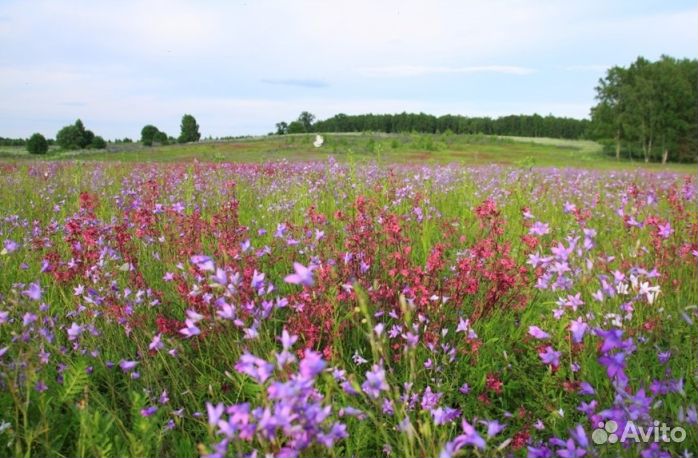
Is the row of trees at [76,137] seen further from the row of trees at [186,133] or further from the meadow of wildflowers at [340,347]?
the meadow of wildflowers at [340,347]

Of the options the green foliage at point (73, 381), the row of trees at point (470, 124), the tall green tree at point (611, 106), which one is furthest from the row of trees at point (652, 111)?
the green foliage at point (73, 381)

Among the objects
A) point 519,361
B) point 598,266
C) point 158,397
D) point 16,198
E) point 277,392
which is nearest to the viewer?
point 277,392

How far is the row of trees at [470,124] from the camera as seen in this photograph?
107688 millimetres

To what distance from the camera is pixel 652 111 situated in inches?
2028

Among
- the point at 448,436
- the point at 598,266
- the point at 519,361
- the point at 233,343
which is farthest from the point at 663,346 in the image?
the point at 233,343

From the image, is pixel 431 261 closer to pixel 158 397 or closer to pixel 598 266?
pixel 598 266

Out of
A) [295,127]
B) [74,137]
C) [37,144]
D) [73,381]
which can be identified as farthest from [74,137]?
[73,381]

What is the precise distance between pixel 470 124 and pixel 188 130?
65.5m

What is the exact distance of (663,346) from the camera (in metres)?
3.12

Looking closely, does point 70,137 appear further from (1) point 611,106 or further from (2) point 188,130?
(1) point 611,106

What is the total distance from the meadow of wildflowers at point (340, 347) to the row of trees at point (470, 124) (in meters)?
103

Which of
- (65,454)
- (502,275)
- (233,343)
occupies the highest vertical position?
(502,275)

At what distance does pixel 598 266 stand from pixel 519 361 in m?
0.90

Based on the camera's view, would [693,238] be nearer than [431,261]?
No
